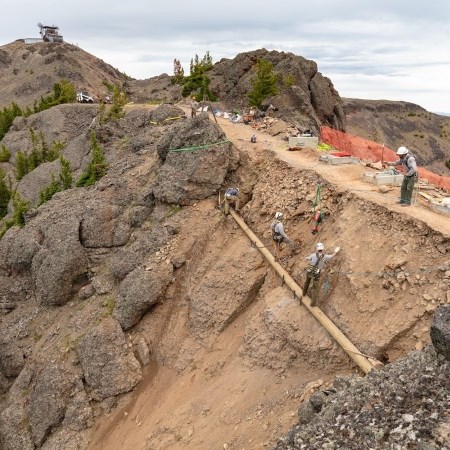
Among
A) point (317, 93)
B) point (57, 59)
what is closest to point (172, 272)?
point (317, 93)

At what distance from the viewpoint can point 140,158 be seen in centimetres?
2291

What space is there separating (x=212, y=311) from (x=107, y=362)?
407 cm

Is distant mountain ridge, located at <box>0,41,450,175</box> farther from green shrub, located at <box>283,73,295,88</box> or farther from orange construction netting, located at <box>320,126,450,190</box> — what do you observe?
orange construction netting, located at <box>320,126,450,190</box>

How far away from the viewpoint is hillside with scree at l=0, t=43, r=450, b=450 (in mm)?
10414

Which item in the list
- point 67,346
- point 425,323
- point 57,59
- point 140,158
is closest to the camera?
point 425,323

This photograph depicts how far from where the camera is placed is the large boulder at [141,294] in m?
16.6

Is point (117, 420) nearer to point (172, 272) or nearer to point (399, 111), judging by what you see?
point (172, 272)

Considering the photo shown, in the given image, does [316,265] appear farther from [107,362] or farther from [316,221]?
[107,362]

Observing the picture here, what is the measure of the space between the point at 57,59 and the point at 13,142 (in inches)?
1510

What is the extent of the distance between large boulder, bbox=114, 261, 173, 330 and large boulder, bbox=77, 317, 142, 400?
48 centimetres

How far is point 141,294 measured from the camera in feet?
54.5

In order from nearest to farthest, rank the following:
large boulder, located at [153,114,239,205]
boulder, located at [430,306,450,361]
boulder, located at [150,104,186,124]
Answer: boulder, located at [430,306,450,361]
large boulder, located at [153,114,239,205]
boulder, located at [150,104,186,124]

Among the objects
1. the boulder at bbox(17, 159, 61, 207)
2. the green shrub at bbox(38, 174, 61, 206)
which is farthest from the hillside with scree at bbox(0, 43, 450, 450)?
the boulder at bbox(17, 159, 61, 207)

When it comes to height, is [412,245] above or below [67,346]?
above
